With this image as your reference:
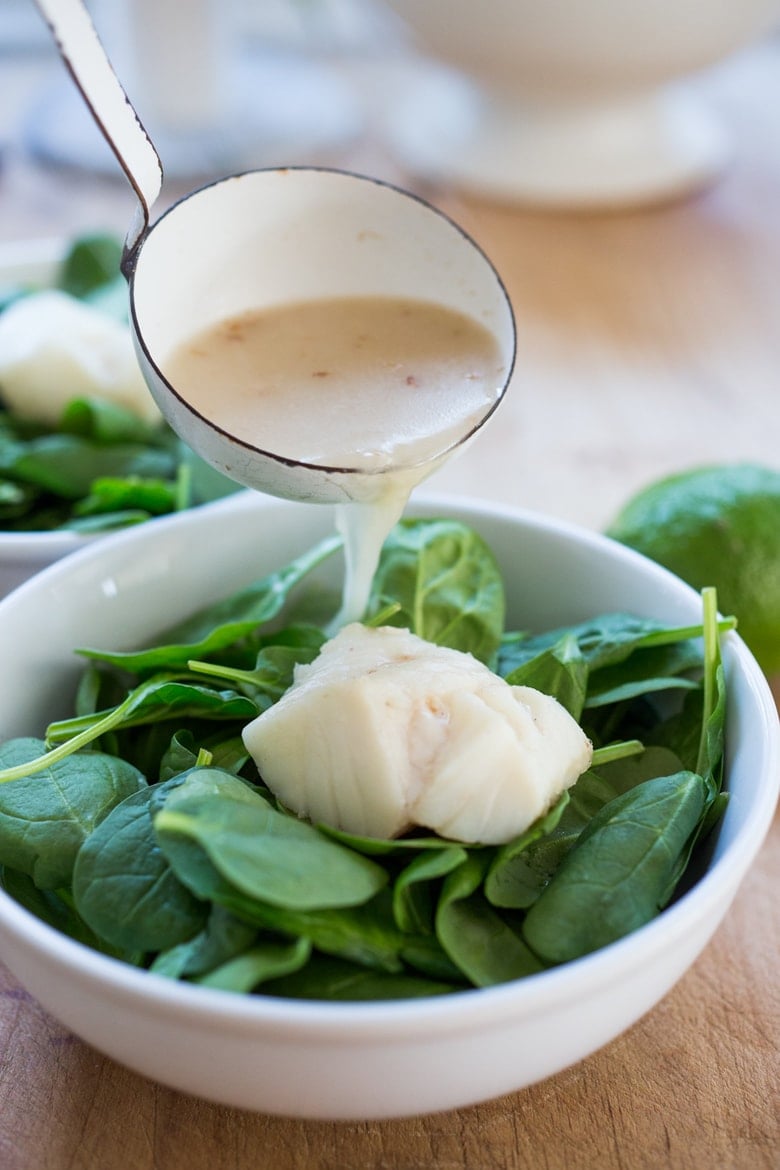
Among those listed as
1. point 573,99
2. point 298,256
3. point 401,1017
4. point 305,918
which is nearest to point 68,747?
point 305,918

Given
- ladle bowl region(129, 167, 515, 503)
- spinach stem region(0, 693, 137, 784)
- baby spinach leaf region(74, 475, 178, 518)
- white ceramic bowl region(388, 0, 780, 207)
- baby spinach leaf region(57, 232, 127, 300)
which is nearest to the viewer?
spinach stem region(0, 693, 137, 784)

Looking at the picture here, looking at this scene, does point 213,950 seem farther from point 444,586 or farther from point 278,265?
point 278,265

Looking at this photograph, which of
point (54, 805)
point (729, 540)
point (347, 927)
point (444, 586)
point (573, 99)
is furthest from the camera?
point (573, 99)

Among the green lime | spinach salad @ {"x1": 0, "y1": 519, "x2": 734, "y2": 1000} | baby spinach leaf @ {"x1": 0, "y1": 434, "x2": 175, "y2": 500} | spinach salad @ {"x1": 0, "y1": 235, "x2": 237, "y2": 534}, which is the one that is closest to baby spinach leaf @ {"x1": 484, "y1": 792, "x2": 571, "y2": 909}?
spinach salad @ {"x1": 0, "y1": 519, "x2": 734, "y2": 1000}

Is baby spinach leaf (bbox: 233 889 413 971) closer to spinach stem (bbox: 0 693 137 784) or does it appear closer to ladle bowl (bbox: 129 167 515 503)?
spinach stem (bbox: 0 693 137 784)

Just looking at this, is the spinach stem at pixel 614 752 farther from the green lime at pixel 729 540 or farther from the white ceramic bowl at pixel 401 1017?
the green lime at pixel 729 540

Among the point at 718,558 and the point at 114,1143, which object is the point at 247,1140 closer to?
the point at 114,1143
